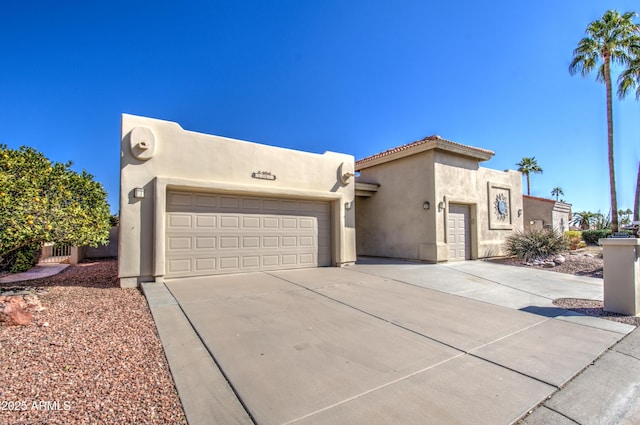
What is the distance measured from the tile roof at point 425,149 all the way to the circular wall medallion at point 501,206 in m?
2.14

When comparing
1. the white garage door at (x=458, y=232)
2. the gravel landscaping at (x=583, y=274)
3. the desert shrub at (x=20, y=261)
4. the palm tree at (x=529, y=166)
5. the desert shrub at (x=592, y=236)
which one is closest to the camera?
the gravel landscaping at (x=583, y=274)

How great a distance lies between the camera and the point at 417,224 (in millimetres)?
12094

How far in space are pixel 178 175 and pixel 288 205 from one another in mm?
3463

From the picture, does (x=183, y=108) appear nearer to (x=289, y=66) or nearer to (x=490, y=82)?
(x=289, y=66)

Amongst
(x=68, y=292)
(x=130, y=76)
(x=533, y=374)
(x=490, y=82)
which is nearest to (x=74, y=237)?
(x=68, y=292)

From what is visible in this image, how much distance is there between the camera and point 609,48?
52.1 feet

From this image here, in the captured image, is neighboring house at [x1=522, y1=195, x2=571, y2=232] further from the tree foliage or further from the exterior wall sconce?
the tree foliage

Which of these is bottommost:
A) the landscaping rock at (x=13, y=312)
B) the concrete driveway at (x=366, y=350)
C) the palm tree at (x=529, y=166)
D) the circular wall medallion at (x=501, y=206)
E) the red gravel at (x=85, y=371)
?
the concrete driveway at (x=366, y=350)

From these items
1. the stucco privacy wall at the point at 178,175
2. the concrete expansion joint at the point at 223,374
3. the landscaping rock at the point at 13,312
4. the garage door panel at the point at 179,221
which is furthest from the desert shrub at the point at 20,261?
the concrete expansion joint at the point at 223,374

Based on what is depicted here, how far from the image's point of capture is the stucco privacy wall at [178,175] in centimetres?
720

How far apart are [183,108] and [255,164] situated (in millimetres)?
8172

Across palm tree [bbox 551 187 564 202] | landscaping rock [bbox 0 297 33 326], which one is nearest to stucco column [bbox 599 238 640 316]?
landscaping rock [bbox 0 297 33 326]

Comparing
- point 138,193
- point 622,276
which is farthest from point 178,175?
point 622,276

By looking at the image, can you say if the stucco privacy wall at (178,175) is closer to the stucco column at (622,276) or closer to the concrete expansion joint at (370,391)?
the concrete expansion joint at (370,391)
